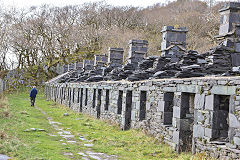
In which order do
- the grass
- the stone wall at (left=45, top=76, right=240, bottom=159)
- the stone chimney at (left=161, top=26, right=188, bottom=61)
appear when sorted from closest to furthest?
the stone wall at (left=45, top=76, right=240, bottom=159)
the grass
the stone chimney at (left=161, top=26, right=188, bottom=61)

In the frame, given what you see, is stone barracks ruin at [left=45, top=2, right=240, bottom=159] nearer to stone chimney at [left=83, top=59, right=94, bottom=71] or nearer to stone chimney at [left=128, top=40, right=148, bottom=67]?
stone chimney at [left=128, top=40, right=148, bottom=67]

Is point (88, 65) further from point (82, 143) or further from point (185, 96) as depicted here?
point (185, 96)

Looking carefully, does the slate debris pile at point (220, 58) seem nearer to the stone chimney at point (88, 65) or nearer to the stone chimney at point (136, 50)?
the stone chimney at point (136, 50)

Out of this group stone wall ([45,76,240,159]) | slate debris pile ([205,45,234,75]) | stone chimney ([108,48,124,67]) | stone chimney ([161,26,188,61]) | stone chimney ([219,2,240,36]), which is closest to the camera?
stone wall ([45,76,240,159])

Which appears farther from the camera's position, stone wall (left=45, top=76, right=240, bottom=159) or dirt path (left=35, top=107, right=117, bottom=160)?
dirt path (left=35, top=107, right=117, bottom=160)

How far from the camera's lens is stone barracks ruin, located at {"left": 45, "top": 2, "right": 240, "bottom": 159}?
7.69m

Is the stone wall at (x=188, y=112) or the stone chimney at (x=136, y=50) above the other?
the stone chimney at (x=136, y=50)

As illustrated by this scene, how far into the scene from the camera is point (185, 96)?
9.39 m

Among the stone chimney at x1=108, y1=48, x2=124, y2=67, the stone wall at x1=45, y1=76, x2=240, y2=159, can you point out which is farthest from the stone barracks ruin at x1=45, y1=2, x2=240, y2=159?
the stone chimney at x1=108, y1=48, x2=124, y2=67

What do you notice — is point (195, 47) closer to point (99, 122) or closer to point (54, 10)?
point (99, 122)

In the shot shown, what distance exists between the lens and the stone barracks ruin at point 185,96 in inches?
303

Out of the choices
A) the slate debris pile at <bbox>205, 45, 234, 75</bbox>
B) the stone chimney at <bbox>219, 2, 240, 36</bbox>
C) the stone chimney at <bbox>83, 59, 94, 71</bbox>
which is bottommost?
the slate debris pile at <bbox>205, 45, 234, 75</bbox>

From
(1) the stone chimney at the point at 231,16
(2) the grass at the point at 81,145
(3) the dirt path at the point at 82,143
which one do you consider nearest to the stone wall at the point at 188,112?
(2) the grass at the point at 81,145

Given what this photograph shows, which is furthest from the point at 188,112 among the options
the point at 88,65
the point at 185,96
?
the point at 88,65
